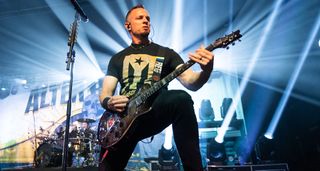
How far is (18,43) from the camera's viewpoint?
27.3ft

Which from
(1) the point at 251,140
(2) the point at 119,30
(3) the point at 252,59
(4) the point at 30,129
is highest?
(2) the point at 119,30

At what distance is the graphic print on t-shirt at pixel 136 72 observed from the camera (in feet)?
6.83

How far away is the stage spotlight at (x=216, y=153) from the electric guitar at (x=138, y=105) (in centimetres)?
436

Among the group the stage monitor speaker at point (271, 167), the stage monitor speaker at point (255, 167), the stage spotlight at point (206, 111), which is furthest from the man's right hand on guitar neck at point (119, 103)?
the stage spotlight at point (206, 111)

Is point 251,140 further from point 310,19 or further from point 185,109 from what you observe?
point 185,109

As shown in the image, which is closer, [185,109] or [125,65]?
[185,109]

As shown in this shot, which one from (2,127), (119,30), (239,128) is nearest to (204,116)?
(239,128)

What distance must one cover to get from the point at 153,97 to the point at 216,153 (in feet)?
15.3

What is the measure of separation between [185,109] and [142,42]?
3.35 feet

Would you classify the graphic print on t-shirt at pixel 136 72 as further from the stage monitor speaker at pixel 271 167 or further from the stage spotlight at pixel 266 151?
the stage spotlight at pixel 266 151

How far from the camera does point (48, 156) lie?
5762mm

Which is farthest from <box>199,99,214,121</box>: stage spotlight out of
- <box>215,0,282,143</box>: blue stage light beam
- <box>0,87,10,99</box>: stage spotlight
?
<box>0,87,10,99</box>: stage spotlight

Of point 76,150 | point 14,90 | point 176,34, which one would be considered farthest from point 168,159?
point 14,90

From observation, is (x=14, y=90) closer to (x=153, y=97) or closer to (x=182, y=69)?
(x=153, y=97)
